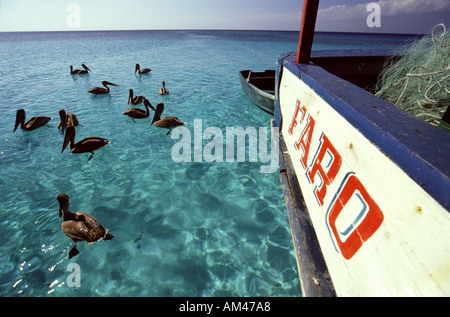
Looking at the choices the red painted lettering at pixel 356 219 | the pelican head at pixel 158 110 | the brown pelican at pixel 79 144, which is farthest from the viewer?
the pelican head at pixel 158 110

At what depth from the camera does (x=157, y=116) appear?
7445 millimetres

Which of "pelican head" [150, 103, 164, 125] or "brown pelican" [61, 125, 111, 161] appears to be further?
"pelican head" [150, 103, 164, 125]

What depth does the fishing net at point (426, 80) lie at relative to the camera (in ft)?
10.0

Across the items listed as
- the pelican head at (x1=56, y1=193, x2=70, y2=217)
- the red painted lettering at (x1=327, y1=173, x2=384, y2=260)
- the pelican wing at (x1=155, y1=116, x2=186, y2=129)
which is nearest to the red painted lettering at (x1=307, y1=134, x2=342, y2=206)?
the red painted lettering at (x1=327, y1=173, x2=384, y2=260)

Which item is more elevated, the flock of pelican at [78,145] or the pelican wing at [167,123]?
the pelican wing at [167,123]

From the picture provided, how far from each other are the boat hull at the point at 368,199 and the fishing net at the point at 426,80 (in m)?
1.32

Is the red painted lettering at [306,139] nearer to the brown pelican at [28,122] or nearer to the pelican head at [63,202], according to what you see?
the pelican head at [63,202]

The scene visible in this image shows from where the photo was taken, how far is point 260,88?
10.5m

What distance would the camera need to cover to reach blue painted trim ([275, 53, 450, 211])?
3.97 ft

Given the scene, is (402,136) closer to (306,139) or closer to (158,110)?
(306,139)

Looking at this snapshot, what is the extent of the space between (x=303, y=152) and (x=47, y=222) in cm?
460

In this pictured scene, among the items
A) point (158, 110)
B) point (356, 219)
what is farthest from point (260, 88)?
point (356, 219)

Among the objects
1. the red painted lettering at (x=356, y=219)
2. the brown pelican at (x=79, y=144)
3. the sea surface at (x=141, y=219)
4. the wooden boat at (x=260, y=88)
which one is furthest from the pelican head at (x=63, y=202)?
the wooden boat at (x=260, y=88)

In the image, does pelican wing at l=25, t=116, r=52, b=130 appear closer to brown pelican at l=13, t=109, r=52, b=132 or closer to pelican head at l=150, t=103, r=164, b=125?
brown pelican at l=13, t=109, r=52, b=132
